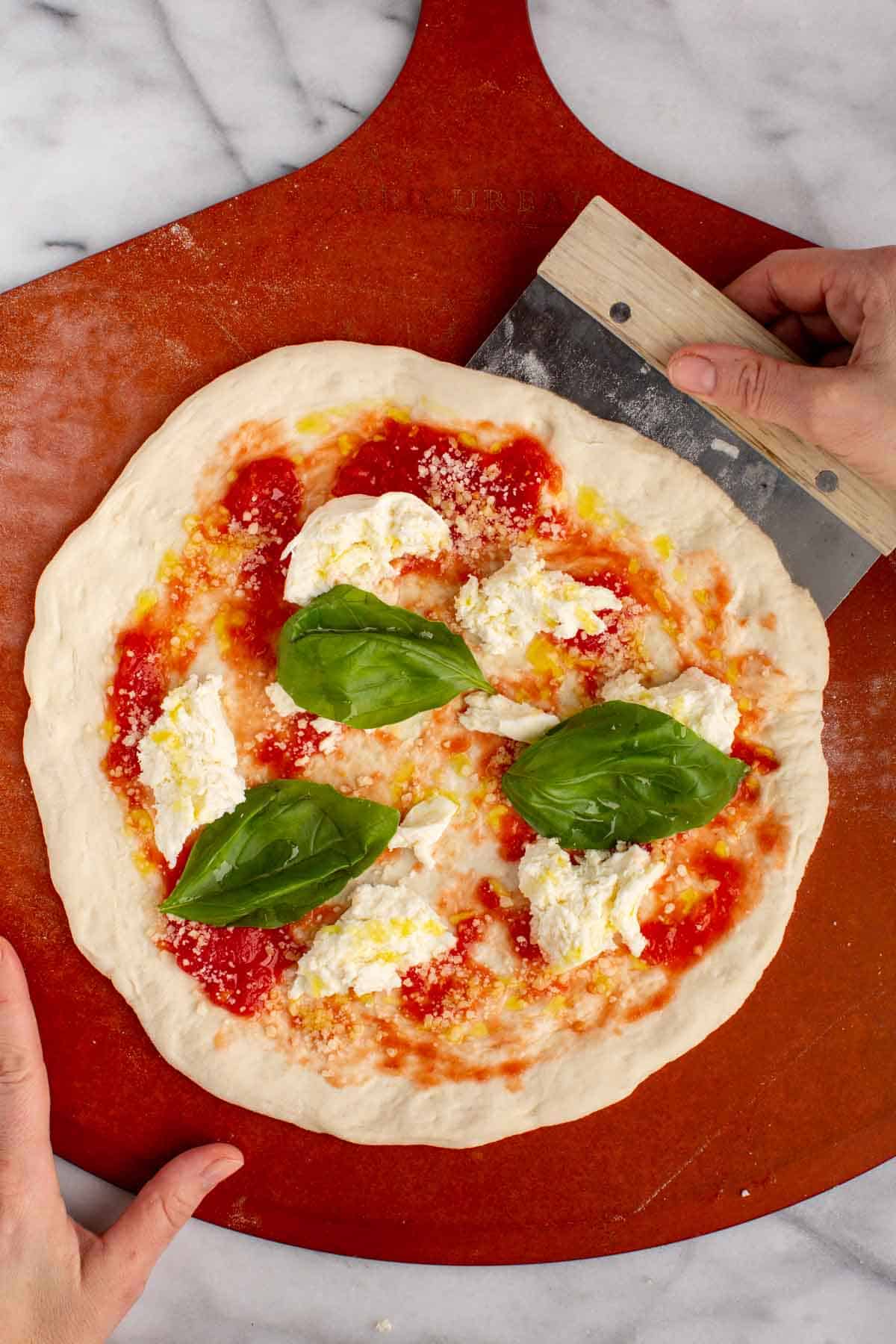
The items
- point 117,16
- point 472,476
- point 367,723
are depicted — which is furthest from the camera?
point 117,16

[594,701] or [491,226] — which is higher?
[491,226]

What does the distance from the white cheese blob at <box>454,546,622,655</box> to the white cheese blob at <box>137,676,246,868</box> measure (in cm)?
76

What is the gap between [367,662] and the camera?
→ 8.86 feet

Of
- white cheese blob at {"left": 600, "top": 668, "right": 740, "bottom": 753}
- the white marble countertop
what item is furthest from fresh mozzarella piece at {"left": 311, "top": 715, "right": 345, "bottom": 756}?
the white marble countertop

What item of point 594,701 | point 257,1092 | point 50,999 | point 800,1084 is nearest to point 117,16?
point 594,701

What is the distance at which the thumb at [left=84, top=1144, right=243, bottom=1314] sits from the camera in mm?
3066

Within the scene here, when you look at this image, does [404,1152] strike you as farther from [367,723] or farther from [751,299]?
[751,299]

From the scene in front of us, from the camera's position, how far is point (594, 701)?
3004 millimetres

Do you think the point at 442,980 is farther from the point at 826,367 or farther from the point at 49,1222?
the point at 826,367

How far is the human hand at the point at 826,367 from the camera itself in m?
2.81

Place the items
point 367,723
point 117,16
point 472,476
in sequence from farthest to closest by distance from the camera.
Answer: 1. point 117,16
2. point 472,476
3. point 367,723

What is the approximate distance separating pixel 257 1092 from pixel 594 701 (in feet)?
4.98

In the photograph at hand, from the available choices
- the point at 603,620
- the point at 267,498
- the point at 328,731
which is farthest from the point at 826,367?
the point at 328,731

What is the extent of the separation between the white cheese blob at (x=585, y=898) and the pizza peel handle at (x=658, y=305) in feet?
4.13
